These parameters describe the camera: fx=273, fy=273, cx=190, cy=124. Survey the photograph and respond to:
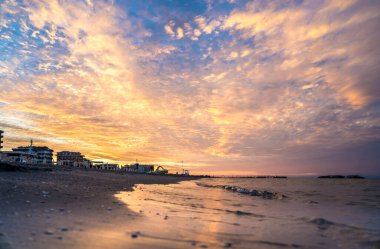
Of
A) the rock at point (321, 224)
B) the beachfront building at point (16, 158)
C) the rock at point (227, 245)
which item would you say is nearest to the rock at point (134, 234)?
the rock at point (227, 245)

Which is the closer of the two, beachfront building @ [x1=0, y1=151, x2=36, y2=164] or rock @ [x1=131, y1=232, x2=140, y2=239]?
rock @ [x1=131, y1=232, x2=140, y2=239]

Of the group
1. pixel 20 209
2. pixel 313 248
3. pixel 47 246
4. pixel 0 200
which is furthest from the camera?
pixel 0 200

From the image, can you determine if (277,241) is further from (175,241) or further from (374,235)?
(374,235)

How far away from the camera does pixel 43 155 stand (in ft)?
501

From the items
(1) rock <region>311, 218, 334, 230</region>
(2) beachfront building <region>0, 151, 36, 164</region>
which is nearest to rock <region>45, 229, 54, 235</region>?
(1) rock <region>311, 218, 334, 230</region>

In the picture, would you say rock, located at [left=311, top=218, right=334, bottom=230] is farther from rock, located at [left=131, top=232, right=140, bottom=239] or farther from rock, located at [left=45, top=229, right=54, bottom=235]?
rock, located at [left=45, top=229, right=54, bottom=235]

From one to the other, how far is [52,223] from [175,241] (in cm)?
316

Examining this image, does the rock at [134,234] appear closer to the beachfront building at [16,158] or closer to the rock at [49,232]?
the rock at [49,232]

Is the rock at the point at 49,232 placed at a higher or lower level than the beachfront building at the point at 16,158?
lower

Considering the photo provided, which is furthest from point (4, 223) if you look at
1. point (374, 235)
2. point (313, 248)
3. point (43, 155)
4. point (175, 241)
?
point (43, 155)

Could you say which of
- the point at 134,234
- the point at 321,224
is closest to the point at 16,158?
the point at 134,234

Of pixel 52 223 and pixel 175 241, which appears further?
pixel 52 223

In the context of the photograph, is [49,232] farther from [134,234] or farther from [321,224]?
[321,224]

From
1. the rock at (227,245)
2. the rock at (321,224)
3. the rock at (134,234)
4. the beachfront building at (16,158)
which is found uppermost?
the beachfront building at (16,158)
